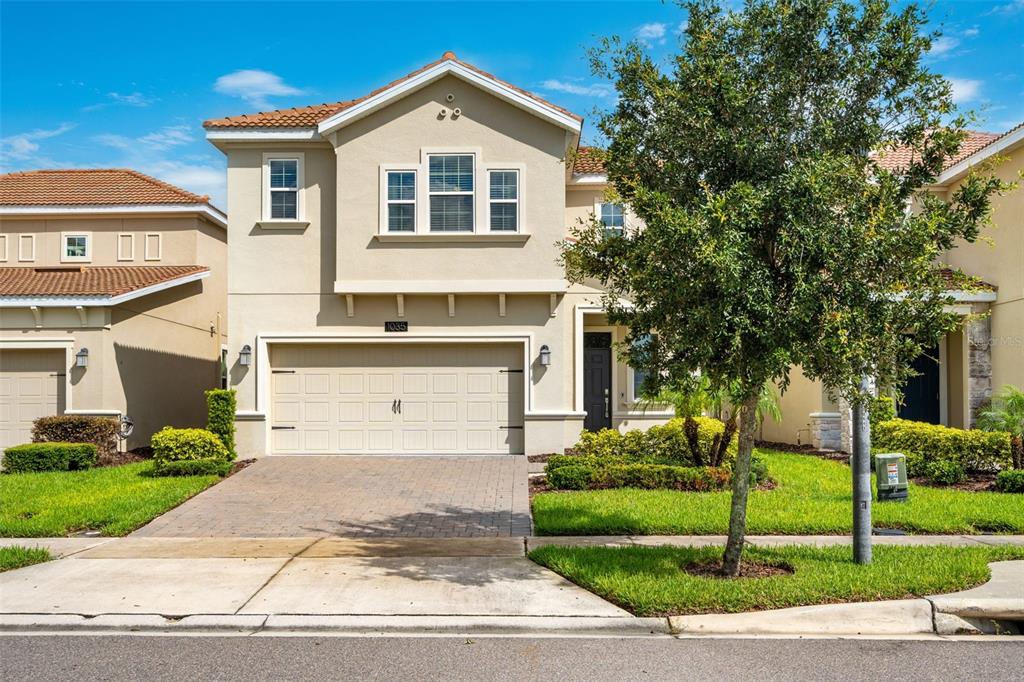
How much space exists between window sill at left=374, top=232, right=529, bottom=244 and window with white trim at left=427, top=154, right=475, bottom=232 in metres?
0.16

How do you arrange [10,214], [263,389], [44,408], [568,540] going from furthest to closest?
[10,214] < [44,408] < [263,389] < [568,540]

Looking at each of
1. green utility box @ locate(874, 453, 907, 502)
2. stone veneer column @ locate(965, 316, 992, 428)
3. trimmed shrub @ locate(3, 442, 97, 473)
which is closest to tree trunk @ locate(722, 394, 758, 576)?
green utility box @ locate(874, 453, 907, 502)

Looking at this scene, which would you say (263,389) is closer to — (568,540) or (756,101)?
(568,540)

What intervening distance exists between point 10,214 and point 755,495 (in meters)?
19.2

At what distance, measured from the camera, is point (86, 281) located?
62.2ft

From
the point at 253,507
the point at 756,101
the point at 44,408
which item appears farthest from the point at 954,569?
the point at 44,408

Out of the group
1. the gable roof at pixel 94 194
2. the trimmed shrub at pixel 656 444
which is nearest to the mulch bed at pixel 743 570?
the trimmed shrub at pixel 656 444

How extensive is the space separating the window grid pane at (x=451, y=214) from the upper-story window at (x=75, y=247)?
10308 mm

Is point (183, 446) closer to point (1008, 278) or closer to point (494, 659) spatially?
point (494, 659)

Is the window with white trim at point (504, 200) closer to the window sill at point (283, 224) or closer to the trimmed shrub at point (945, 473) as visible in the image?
the window sill at point (283, 224)

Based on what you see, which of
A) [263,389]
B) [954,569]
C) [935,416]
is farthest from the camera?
[935,416]

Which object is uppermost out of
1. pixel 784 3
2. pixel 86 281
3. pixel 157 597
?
pixel 784 3

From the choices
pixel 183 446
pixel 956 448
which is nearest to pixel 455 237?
pixel 183 446

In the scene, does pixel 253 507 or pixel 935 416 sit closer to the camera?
pixel 253 507
